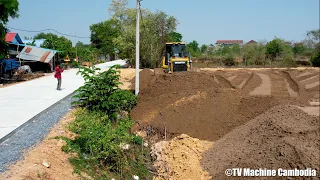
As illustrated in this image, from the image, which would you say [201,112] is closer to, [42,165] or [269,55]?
[42,165]

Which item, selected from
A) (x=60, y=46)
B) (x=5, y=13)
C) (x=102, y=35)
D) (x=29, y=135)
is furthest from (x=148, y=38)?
(x=102, y=35)

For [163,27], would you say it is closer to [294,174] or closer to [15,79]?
[15,79]

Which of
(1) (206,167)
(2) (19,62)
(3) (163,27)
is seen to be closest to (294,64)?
(3) (163,27)

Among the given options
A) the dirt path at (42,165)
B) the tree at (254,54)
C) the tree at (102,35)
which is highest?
the tree at (102,35)

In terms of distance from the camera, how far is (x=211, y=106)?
37.2 feet

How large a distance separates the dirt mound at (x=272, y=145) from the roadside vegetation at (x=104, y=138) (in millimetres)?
1835

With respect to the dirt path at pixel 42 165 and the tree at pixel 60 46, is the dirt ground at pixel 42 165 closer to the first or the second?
the dirt path at pixel 42 165

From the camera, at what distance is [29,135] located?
29.3 ft

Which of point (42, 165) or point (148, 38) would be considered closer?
point (42, 165)

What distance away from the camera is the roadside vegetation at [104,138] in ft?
25.8

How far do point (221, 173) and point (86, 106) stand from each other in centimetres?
667

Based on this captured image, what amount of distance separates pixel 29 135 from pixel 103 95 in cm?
364

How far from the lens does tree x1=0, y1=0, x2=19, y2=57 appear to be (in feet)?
69.6

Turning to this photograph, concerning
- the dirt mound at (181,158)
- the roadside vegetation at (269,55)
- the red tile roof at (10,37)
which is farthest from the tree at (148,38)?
the dirt mound at (181,158)
